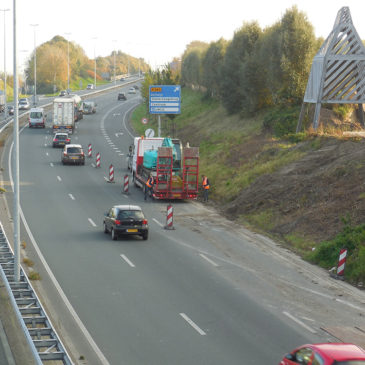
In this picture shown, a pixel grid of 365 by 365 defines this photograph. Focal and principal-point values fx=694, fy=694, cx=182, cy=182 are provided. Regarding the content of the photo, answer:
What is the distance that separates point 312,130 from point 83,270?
25096 millimetres

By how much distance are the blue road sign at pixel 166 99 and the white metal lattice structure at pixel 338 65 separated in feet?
42.5

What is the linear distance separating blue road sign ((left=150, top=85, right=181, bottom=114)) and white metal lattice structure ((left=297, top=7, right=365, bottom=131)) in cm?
1296

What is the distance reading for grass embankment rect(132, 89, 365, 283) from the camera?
25.6 meters

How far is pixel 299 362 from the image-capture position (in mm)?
12148

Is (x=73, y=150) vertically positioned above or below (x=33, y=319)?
above

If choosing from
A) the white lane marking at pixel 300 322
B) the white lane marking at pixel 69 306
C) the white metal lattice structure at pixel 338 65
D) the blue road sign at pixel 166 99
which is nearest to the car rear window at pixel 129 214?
the white lane marking at pixel 69 306

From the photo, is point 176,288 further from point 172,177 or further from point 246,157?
point 246,157

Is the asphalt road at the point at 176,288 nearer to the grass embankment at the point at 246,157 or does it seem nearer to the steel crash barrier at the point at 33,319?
the steel crash barrier at the point at 33,319

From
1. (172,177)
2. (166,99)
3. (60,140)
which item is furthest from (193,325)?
(60,140)

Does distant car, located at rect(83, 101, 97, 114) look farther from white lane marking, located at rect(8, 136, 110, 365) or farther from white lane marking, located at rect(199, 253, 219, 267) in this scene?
white lane marking, located at rect(199, 253, 219, 267)

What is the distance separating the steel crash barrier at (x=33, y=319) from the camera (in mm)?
13883

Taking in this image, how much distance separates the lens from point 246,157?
46.1 meters

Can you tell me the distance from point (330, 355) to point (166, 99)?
47.1m

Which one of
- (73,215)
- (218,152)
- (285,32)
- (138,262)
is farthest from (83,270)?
(285,32)
